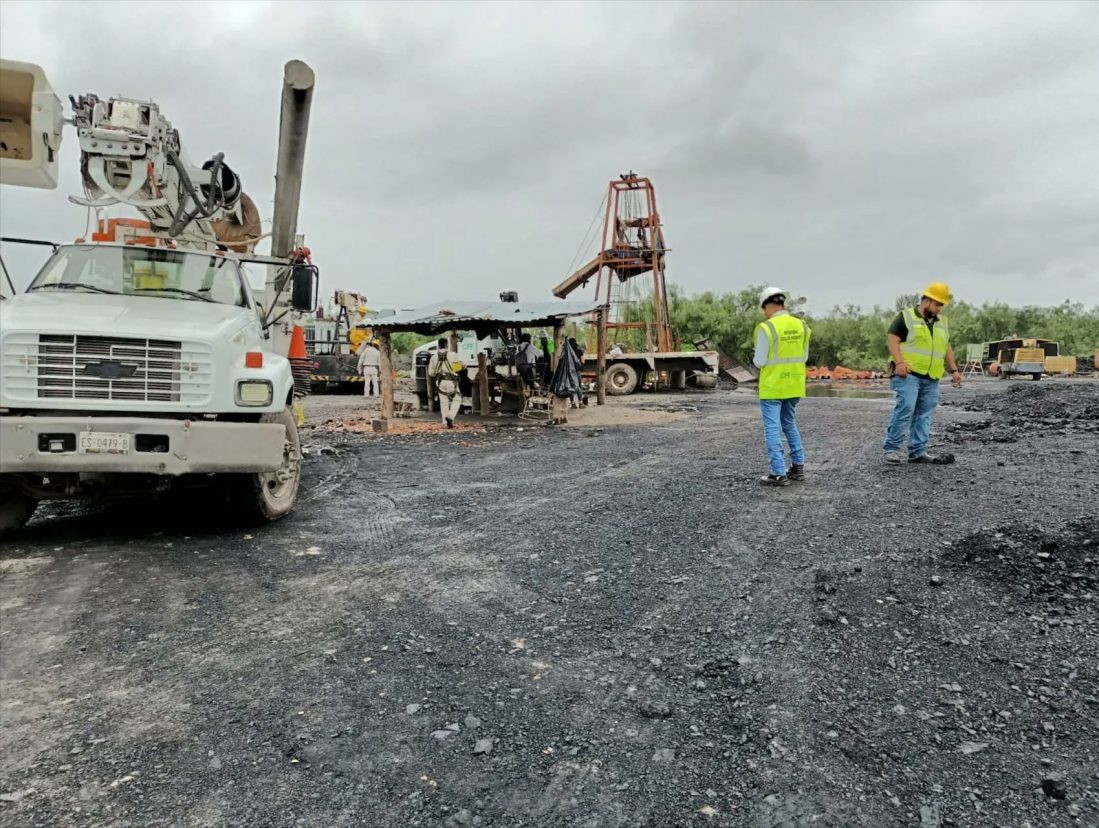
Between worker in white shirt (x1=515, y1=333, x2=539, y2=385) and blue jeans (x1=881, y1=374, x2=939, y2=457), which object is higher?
worker in white shirt (x1=515, y1=333, x2=539, y2=385)

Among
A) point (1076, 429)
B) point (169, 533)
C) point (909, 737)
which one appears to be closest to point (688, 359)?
point (1076, 429)

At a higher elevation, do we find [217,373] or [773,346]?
[773,346]

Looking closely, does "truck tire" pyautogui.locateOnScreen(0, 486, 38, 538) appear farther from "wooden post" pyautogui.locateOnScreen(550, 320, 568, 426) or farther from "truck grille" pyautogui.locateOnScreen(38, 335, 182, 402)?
"wooden post" pyautogui.locateOnScreen(550, 320, 568, 426)

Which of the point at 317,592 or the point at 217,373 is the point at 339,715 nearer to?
the point at 317,592

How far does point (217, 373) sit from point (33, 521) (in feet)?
8.33

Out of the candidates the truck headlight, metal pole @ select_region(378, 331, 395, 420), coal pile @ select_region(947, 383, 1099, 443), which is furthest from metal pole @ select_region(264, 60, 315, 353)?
coal pile @ select_region(947, 383, 1099, 443)

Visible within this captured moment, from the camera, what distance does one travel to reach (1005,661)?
291cm

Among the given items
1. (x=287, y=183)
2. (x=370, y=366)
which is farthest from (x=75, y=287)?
(x=370, y=366)

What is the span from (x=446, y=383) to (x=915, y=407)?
28.6ft

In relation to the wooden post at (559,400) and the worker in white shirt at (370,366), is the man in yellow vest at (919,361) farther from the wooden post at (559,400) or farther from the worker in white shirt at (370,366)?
the worker in white shirt at (370,366)

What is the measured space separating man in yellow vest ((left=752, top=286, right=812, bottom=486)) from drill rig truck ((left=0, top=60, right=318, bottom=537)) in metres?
4.42

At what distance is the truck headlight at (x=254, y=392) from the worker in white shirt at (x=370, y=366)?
1752cm

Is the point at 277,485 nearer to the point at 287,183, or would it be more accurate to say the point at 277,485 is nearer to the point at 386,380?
the point at 287,183

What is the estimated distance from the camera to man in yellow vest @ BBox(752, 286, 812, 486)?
650 centimetres
